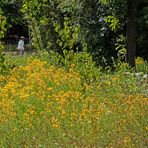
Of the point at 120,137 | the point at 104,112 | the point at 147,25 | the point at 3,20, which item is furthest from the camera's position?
the point at 147,25

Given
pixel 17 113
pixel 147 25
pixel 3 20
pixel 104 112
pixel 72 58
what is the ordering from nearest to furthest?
pixel 104 112, pixel 17 113, pixel 72 58, pixel 3 20, pixel 147 25

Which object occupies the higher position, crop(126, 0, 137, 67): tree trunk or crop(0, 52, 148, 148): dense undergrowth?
crop(126, 0, 137, 67): tree trunk

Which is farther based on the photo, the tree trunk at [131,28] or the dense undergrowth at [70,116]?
the tree trunk at [131,28]

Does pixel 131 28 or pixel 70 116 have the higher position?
pixel 131 28

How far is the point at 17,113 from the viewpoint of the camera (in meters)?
6.08

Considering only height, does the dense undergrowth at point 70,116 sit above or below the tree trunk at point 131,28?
below

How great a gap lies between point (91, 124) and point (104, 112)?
430 mm

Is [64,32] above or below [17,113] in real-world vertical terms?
above

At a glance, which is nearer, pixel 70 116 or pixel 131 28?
pixel 70 116

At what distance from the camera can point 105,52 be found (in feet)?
53.8

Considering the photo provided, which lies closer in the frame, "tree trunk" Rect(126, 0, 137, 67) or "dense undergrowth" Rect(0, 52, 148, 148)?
"dense undergrowth" Rect(0, 52, 148, 148)

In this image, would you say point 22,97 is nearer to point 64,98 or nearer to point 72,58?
point 64,98

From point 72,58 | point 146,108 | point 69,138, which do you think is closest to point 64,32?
point 72,58

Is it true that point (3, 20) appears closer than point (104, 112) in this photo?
No
